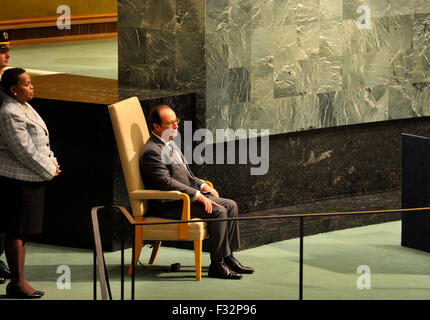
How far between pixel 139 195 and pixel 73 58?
26.1ft

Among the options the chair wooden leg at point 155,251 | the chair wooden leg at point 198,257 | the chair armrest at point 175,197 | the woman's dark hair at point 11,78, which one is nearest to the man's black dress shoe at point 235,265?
the chair wooden leg at point 198,257

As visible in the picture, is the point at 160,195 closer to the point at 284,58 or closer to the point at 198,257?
the point at 198,257

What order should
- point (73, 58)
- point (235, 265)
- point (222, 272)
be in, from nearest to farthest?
point (222, 272)
point (235, 265)
point (73, 58)

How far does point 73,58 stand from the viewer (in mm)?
14141

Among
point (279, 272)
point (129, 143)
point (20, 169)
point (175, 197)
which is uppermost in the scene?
point (129, 143)

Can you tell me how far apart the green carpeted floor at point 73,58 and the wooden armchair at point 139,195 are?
18.2 ft

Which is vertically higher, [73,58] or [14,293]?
[73,58]

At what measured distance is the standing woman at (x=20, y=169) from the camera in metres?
5.81

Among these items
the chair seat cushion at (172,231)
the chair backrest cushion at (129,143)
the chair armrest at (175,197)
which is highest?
the chair backrest cushion at (129,143)

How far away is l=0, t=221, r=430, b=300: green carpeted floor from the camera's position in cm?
623

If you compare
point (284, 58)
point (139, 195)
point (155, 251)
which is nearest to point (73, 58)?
point (284, 58)

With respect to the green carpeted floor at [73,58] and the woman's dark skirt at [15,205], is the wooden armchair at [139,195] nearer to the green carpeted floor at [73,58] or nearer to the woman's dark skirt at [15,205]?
the woman's dark skirt at [15,205]

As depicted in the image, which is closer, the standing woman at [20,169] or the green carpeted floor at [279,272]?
the standing woman at [20,169]

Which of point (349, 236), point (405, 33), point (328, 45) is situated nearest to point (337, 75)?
point (328, 45)
